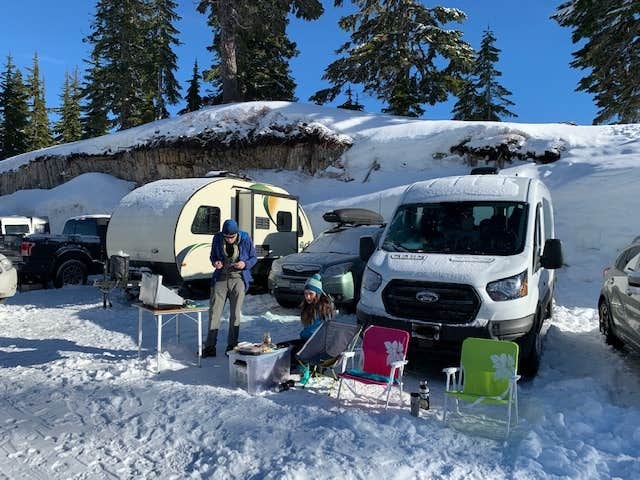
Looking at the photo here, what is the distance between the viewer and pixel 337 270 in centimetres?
881

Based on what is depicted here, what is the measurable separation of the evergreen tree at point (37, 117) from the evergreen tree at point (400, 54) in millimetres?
34661

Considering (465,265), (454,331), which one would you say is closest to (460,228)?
(465,265)

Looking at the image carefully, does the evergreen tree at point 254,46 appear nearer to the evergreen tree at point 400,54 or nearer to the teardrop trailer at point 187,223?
the evergreen tree at point 400,54

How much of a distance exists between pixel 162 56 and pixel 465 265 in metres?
34.0

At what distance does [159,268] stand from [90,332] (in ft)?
8.54

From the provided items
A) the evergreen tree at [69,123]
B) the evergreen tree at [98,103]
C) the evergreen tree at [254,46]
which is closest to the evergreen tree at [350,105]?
the evergreen tree at [254,46]

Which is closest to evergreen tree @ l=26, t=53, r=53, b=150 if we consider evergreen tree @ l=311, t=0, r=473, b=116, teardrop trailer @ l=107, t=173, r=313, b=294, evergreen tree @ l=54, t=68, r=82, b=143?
evergreen tree @ l=54, t=68, r=82, b=143

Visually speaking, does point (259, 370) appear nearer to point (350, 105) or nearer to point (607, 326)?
point (607, 326)

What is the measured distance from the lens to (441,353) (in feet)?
17.8

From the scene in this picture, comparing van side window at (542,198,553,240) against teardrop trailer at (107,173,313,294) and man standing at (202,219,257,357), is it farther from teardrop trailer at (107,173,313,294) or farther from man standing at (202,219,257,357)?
teardrop trailer at (107,173,313,294)

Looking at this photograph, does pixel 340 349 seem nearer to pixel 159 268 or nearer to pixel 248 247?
pixel 248 247

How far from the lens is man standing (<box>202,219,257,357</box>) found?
6270mm

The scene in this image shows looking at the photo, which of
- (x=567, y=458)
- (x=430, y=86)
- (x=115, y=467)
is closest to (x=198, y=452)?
(x=115, y=467)

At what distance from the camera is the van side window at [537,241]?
19.3ft
